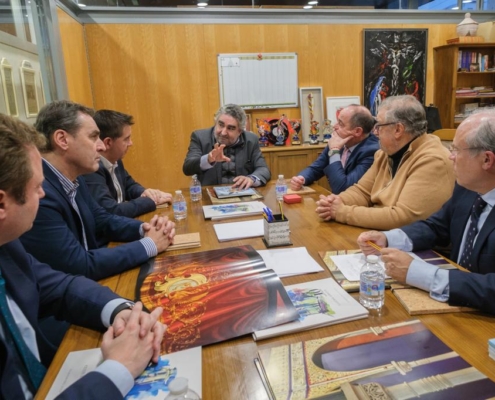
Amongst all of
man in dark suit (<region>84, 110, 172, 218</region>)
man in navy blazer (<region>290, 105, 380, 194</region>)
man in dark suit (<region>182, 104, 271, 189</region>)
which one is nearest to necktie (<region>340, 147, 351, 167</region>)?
man in navy blazer (<region>290, 105, 380, 194</region>)

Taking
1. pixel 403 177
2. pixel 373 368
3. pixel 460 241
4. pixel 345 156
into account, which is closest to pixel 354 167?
pixel 345 156

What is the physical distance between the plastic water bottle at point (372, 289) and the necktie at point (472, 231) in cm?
49

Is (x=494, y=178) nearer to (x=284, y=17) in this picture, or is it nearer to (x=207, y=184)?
(x=207, y=184)

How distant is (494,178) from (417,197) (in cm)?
44

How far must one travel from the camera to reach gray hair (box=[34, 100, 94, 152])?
1571mm

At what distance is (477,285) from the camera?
1003 mm

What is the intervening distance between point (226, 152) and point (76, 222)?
1753 mm

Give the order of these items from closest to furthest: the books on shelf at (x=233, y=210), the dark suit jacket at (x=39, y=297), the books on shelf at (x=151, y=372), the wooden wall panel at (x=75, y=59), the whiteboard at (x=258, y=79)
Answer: the books on shelf at (x=151, y=372), the dark suit jacket at (x=39, y=297), the books on shelf at (x=233, y=210), the wooden wall panel at (x=75, y=59), the whiteboard at (x=258, y=79)

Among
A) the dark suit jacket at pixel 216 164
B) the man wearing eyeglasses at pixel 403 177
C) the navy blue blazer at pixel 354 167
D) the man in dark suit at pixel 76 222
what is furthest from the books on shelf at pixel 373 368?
the dark suit jacket at pixel 216 164

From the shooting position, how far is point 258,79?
14.4 ft

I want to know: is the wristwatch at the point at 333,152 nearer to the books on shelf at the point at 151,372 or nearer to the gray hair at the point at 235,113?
the gray hair at the point at 235,113

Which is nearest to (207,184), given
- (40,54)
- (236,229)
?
(236,229)

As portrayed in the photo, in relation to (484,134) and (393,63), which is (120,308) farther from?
(393,63)

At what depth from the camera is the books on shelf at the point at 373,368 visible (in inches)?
28.3
